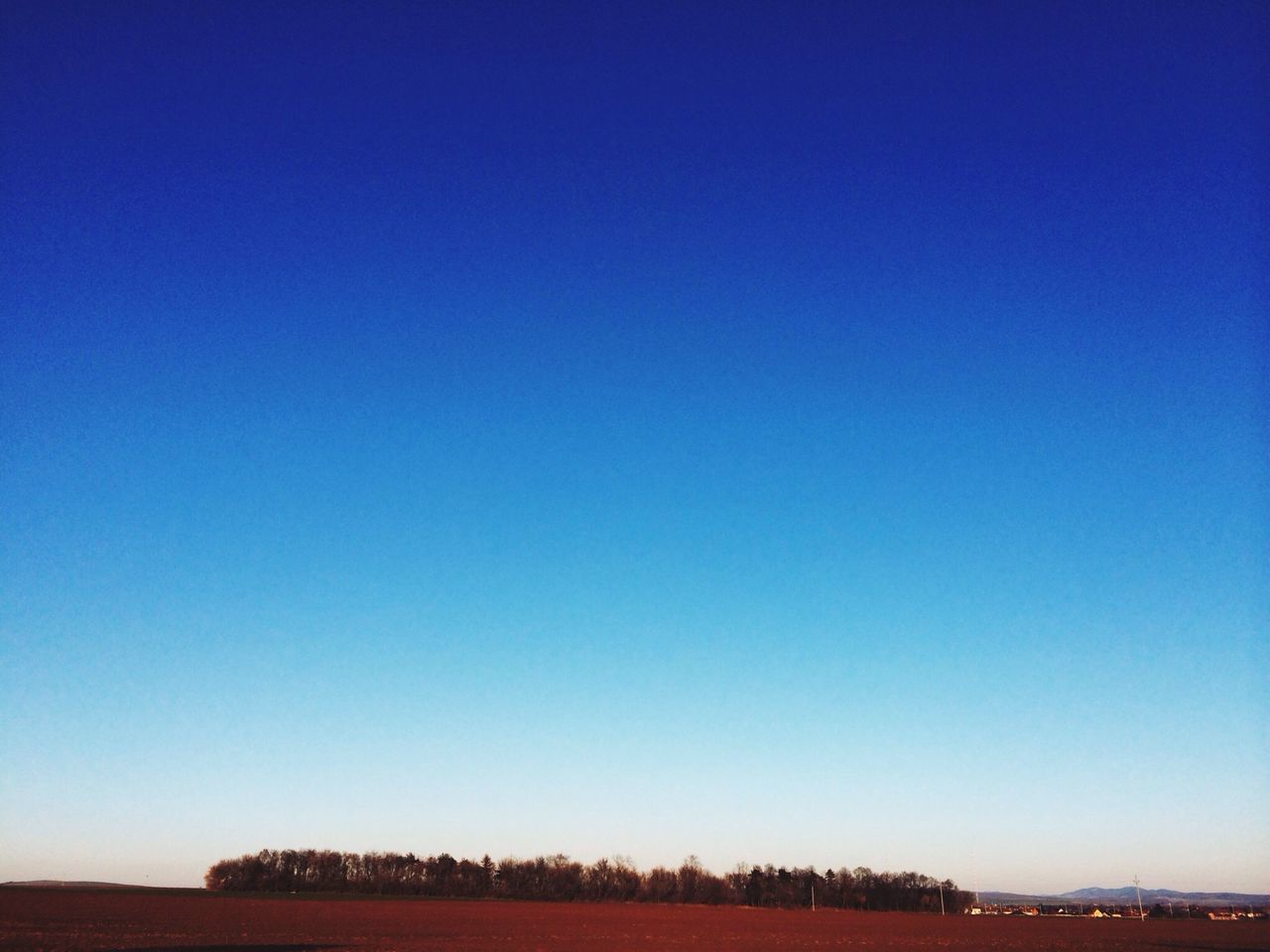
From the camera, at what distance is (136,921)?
7156 cm

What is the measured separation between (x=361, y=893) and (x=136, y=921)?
5264 inches

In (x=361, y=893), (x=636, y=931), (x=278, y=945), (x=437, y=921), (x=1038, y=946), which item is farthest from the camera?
(x=361, y=893)

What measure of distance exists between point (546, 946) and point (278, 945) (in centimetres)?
1572

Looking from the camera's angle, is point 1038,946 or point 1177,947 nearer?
point 1038,946

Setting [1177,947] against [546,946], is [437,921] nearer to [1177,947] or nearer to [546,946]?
[546,946]

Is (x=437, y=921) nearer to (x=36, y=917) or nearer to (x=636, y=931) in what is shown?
(x=636, y=931)

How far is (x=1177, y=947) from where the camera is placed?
226 ft

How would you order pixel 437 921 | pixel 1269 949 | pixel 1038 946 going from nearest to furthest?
pixel 1038 946, pixel 1269 949, pixel 437 921

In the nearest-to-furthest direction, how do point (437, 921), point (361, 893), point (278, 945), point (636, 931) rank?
point (278, 945) → point (636, 931) → point (437, 921) → point (361, 893)

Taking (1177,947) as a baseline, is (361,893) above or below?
below

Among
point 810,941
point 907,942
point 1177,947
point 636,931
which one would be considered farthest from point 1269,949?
point 636,931

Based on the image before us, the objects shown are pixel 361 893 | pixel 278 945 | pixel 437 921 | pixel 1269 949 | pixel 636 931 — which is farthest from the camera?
pixel 361 893

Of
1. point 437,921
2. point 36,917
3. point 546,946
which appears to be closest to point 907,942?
point 546,946

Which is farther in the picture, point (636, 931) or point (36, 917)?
point (636, 931)
